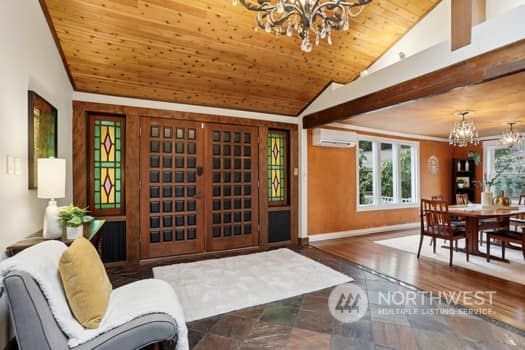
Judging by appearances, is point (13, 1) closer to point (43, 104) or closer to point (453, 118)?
point (43, 104)

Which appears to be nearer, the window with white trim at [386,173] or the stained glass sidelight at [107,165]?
the stained glass sidelight at [107,165]

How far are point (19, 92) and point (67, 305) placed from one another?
63.5 inches

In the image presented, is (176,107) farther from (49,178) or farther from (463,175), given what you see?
(463,175)

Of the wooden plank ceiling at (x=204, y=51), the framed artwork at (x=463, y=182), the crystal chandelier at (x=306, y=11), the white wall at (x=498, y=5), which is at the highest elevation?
the white wall at (x=498, y=5)

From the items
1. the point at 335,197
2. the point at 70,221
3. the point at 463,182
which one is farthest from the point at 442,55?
the point at 463,182

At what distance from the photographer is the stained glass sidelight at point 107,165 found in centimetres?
379

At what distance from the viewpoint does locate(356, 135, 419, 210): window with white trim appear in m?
6.04

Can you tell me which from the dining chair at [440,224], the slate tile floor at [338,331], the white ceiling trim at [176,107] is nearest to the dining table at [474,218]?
the dining chair at [440,224]

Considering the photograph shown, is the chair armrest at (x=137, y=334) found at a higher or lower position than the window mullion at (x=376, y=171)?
lower

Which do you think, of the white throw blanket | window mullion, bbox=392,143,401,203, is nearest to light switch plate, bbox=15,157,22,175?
the white throw blanket

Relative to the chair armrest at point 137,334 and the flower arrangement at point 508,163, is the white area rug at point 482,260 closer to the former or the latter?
the flower arrangement at point 508,163

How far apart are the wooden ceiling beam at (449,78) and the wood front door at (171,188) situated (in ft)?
8.21

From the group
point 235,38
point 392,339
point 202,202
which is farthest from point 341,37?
point 392,339

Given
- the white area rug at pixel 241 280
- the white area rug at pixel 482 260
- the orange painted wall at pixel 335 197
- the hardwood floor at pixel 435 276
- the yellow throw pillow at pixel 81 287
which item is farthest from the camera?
the orange painted wall at pixel 335 197
